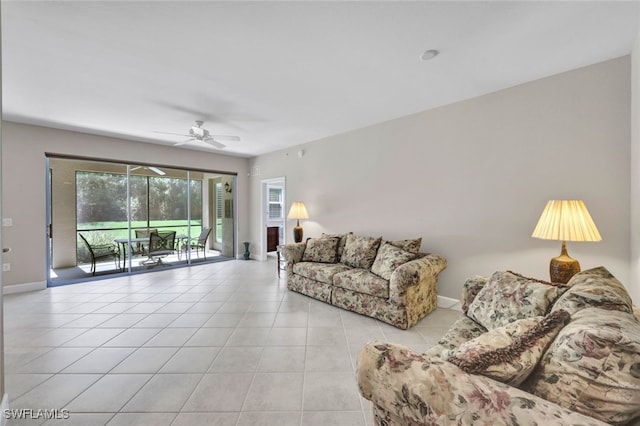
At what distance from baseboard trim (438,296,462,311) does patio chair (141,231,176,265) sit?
18.1ft

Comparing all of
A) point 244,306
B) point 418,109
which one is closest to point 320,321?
point 244,306

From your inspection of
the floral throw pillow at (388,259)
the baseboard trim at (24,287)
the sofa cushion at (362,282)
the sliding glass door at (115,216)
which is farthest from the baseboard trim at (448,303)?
the baseboard trim at (24,287)

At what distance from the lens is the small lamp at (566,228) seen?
2.00 meters

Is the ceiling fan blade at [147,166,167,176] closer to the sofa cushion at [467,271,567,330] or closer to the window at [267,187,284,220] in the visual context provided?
the window at [267,187,284,220]

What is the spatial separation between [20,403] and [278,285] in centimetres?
293

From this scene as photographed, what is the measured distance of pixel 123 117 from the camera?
3684mm

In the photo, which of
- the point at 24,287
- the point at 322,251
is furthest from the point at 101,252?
the point at 322,251

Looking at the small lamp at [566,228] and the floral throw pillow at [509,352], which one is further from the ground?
the small lamp at [566,228]

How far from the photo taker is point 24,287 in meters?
3.98

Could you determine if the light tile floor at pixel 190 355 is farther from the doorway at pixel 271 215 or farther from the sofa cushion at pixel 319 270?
the doorway at pixel 271 215

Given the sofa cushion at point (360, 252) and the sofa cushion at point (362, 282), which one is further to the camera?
the sofa cushion at point (360, 252)

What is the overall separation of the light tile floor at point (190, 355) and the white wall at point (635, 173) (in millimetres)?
1581

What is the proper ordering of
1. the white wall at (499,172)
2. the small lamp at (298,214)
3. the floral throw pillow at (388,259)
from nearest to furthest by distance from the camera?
the white wall at (499,172)
the floral throw pillow at (388,259)
the small lamp at (298,214)

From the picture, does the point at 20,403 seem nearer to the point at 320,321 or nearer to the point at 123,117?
the point at 320,321
